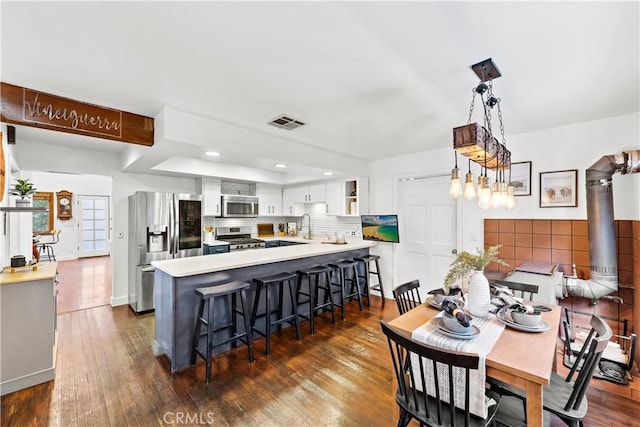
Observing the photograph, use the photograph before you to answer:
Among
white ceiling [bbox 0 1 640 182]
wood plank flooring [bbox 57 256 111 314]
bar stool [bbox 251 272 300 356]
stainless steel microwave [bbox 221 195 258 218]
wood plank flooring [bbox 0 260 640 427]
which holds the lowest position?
wood plank flooring [bbox 0 260 640 427]

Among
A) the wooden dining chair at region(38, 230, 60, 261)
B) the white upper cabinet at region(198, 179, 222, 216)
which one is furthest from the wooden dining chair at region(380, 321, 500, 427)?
the wooden dining chair at region(38, 230, 60, 261)

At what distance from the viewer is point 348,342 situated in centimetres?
308

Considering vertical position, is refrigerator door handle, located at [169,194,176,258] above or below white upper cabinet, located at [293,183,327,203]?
below

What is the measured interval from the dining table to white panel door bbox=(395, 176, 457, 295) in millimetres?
2414

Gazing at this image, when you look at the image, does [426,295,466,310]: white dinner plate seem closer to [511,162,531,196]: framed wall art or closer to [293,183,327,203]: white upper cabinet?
[511,162,531,196]: framed wall art

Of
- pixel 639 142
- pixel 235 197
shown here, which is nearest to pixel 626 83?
pixel 639 142

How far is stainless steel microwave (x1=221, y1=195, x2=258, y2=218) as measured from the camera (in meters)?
5.27

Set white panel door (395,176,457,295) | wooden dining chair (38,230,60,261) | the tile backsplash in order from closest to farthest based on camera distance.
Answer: white panel door (395,176,457,295), the tile backsplash, wooden dining chair (38,230,60,261)

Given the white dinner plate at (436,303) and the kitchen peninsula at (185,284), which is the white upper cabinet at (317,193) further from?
the white dinner plate at (436,303)

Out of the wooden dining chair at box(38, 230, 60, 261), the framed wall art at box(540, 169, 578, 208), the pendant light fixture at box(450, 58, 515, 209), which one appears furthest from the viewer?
the wooden dining chair at box(38, 230, 60, 261)

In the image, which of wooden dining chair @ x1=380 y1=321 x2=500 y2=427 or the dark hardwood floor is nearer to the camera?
wooden dining chair @ x1=380 y1=321 x2=500 y2=427

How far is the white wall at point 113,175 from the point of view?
146 inches

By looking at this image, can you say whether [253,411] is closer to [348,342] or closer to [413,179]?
[348,342]

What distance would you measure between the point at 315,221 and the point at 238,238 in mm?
1676
